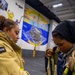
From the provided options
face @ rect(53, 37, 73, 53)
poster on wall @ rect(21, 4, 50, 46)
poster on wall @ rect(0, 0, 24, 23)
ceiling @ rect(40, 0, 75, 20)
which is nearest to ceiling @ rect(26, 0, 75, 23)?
ceiling @ rect(40, 0, 75, 20)

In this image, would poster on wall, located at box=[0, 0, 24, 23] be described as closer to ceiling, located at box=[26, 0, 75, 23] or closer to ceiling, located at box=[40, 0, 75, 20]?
ceiling, located at box=[26, 0, 75, 23]

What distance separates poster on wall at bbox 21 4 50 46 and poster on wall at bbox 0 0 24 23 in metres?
0.79

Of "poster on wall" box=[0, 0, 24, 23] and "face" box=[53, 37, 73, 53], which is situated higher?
"poster on wall" box=[0, 0, 24, 23]

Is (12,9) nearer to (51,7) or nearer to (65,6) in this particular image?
(51,7)

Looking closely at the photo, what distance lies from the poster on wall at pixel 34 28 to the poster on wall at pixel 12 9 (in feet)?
2.60

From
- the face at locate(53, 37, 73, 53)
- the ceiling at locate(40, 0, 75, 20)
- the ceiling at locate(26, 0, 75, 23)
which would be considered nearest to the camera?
the face at locate(53, 37, 73, 53)

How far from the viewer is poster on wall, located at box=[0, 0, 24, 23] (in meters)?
4.63

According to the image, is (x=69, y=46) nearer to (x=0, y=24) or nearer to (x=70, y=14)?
(x=0, y=24)

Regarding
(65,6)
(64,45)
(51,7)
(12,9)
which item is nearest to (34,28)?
(51,7)

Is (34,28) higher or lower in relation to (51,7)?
lower

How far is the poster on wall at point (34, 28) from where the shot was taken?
6379 mm

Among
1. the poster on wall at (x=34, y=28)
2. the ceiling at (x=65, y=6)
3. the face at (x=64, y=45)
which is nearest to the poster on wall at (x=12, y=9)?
the poster on wall at (x=34, y=28)

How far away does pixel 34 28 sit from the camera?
702 cm

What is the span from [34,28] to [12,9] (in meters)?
2.14
